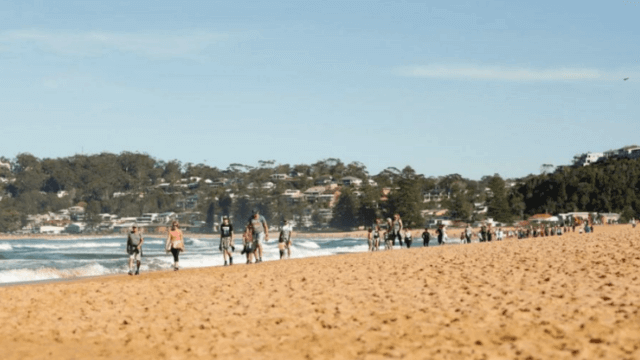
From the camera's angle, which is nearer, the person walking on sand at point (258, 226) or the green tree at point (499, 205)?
the person walking on sand at point (258, 226)

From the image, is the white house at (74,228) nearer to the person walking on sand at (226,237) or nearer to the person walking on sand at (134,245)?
the person walking on sand at (226,237)

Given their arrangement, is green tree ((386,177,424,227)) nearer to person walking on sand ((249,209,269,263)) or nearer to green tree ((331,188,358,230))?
green tree ((331,188,358,230))

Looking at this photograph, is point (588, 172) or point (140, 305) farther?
point (588, 172)

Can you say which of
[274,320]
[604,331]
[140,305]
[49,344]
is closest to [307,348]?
[274,320]

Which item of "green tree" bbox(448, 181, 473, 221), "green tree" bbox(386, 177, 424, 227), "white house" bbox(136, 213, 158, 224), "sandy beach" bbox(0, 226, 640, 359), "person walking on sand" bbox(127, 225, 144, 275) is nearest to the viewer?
"sandy beach" bbox(0, 226, 640, 359)

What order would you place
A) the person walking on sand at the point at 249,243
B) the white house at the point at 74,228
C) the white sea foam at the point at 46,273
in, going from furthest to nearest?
the white house at the point at 74,228, the white sea foam at the point at 46,273, the person walking on sand at the point at 249,243

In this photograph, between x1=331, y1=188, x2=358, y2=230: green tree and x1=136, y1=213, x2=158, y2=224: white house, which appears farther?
x1=136, y1=213, x2=158, y2=224: white house

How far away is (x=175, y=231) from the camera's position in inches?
860

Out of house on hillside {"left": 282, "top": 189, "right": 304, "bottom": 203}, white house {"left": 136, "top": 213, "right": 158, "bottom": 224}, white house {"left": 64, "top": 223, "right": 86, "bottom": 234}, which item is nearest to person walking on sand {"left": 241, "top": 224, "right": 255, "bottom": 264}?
house on hillside {"left": 282, "top": 189, "right": 304, "bottom": 203}

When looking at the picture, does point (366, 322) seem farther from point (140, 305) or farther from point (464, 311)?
point (140, 305)

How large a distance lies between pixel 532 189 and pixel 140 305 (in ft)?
425

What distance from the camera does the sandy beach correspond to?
8.36 m

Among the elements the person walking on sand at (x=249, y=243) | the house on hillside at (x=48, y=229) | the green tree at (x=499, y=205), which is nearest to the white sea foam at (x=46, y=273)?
the person walking on sand at (x=249, y=243)

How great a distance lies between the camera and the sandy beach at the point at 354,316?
329 inches
